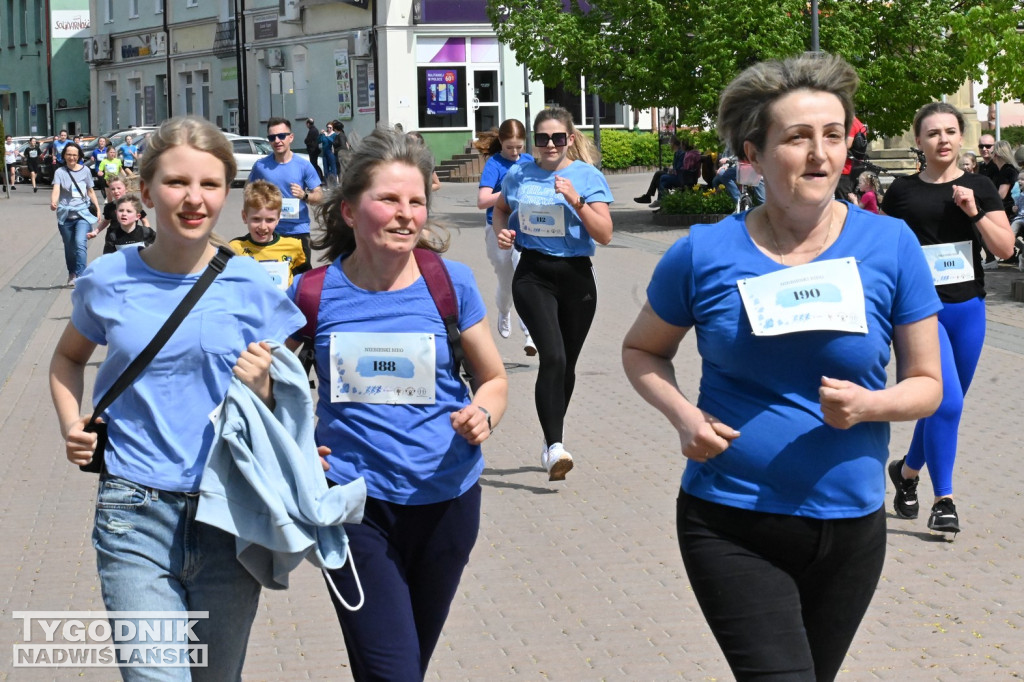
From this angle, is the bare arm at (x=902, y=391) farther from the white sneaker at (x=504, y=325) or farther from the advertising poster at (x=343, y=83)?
the advertising poster at (x=343, y=83)

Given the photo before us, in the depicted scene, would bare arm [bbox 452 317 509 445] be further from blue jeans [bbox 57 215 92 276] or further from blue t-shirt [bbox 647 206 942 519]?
blue jeans [bbox 57 215 92 276]

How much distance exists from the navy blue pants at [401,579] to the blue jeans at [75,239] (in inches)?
615

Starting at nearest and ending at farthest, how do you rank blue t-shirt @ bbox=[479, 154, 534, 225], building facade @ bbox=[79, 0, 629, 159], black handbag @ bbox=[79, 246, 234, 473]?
black handbag @ bbox=[79, 246, 234, 473] < blue t-shirt @ bbox=[479, 154, 534, 225] < building facade @ bbox=[79, 0, 629, 159]

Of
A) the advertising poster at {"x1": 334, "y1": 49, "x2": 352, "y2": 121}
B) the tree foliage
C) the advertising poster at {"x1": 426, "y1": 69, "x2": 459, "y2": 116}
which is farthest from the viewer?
the advertising poster at {"x1": 334, "y1": 49, "x2": 352, "y2": 121}

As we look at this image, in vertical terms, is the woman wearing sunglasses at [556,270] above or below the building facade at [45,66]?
below

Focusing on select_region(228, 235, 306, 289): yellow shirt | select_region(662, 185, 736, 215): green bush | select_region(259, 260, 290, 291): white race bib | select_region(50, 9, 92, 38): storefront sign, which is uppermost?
select_region(50, 9, 92, 38): storefront sign

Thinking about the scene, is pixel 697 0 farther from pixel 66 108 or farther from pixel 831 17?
pixel 66 108

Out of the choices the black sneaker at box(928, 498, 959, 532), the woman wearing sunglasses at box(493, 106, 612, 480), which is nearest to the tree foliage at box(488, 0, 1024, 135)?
the woman wearing sunglasses at box(493, 106, 612, 480)

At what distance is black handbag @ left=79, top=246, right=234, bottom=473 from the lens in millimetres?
3418

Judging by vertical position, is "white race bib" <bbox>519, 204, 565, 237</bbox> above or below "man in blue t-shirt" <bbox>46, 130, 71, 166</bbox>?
below

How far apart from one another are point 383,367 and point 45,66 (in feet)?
225

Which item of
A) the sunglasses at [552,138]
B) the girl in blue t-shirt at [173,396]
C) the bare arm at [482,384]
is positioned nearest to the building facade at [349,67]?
the sunglasses at [552,138]

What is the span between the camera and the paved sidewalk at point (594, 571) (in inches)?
202

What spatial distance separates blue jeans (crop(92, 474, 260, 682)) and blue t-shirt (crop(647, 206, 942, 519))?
1093 millimetres
